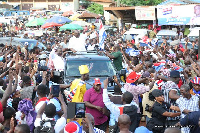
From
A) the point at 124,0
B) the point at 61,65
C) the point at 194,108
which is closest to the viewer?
the point at 194,108

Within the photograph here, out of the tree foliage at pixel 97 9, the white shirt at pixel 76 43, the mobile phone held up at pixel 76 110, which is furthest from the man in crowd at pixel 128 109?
the tree foliage at pixel 97 9

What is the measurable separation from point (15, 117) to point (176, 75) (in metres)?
3.22

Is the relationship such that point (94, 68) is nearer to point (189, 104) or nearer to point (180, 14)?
point (189, 104)

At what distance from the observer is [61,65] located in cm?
1158

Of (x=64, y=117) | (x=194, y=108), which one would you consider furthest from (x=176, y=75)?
(x=64, y=117)

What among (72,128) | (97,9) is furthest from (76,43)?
(97,9)

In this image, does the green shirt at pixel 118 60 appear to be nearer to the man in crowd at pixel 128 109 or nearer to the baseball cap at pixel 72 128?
the man in crowd at pixel 128 109

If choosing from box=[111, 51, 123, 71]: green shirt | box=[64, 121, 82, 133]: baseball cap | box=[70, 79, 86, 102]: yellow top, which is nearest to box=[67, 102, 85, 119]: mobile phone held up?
box=[64, 121, 82, 133]: baseball cap

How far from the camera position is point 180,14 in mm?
27828

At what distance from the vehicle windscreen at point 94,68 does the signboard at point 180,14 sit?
17.2 m

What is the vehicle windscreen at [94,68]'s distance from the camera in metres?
10.4

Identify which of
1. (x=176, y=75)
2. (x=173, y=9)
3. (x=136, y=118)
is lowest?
(x=136, y=118)

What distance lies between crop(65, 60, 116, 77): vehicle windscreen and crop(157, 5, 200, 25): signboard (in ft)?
56.6

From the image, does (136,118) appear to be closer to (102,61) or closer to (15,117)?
(15,117)
